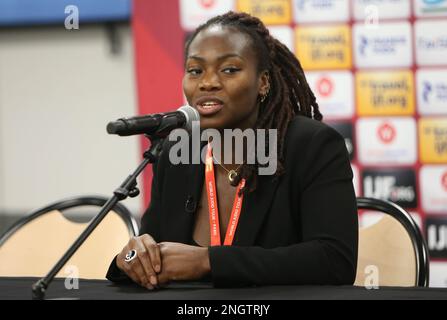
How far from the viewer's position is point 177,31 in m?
3.76

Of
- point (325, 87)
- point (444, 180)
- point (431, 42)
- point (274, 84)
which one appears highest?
point (431, 42)

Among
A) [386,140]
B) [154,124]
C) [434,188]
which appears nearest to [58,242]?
[154,124]

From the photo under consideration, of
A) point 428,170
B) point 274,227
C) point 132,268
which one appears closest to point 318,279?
point 274,227

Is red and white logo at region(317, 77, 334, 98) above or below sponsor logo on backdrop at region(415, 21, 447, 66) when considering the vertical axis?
below

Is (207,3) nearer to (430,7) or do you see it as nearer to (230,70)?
(430,7)

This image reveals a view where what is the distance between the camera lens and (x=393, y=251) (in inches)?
82.7

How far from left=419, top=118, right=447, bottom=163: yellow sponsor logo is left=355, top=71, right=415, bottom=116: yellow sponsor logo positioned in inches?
3.6

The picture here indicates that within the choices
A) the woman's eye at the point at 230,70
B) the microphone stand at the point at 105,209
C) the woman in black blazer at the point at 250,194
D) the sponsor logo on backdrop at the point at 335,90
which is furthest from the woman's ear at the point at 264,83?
the sponsor logo on backdrop at the point at 335,90

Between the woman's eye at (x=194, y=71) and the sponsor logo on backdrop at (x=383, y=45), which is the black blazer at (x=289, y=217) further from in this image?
the sponsor logo on backdrop at (x=383, y=45)

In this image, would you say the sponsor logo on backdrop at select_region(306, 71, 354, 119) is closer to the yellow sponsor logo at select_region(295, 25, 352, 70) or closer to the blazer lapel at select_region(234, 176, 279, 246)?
the yellow sponsor logo at select_region(295, 25, 352, 70)

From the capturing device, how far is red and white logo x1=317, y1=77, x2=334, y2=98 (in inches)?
145

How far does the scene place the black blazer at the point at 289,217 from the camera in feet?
5.38

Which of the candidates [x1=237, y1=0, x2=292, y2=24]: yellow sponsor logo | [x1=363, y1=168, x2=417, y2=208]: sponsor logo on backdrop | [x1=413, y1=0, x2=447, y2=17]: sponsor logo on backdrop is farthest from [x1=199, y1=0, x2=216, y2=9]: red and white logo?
[x1=363, y1=168, x2=417, y2=208]: sponsor logo on backdrop

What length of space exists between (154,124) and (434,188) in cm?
239
